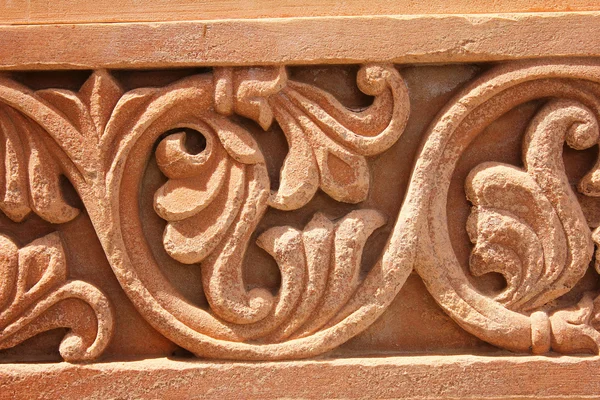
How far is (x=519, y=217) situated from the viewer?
55.2 inches

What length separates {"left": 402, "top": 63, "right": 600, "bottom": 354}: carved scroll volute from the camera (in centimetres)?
138

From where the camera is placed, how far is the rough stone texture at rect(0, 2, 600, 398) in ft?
4.49

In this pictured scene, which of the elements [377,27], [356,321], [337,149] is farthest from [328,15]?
[356,321]

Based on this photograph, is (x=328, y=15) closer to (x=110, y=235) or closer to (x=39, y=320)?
(x=110, y=235)

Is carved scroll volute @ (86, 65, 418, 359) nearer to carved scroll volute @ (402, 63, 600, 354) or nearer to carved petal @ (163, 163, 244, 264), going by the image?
carved petal @ (163, 163, 244, 264)

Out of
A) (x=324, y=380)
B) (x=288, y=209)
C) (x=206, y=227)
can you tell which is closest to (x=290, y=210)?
(x=288, y=209)

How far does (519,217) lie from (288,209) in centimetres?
57

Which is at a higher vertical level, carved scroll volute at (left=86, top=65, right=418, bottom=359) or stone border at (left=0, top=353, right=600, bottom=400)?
carved scroll volute at (left=86, top=65, right=418, bottom=359)

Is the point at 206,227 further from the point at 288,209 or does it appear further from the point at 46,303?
the point at 46,303

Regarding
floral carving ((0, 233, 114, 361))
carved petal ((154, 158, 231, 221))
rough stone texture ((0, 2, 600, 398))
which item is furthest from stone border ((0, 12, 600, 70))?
floral carving ((0, 233, 114, 361))

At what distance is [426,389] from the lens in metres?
1.36

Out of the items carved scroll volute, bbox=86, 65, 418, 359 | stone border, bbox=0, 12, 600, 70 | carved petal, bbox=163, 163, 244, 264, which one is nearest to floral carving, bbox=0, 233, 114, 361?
carved scroll volute, bbox=86, 65, 418, 359

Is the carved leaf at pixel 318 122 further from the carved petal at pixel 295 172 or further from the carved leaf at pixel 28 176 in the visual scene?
the carved leaf at pixel 28 176

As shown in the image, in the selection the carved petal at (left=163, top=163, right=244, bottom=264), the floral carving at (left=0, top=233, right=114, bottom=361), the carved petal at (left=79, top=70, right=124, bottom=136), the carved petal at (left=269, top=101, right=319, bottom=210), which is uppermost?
the carved petal at (left=79, top=70, right=124, bottom=136)
